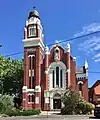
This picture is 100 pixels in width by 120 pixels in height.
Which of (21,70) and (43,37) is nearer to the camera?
(43,37)

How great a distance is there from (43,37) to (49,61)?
895cm

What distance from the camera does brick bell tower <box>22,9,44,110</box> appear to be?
234 ft

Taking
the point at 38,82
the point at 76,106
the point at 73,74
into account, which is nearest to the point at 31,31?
the point at 38,82

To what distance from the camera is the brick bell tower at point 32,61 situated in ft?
234

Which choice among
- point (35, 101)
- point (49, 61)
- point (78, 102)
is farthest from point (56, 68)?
point (78, 102)

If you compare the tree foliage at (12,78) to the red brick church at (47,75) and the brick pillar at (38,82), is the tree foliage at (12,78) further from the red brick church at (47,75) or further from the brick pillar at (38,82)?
the brick pillar at (38,82)

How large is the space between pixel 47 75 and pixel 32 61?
4.82m

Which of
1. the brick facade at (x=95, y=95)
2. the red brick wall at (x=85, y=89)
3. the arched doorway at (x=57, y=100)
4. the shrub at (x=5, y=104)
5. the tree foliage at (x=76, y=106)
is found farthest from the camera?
the brick facade at (x=95, y=95)

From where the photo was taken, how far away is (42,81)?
72750 mm

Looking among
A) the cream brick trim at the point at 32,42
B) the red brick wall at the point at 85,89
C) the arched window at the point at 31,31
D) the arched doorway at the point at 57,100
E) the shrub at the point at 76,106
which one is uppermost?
the arched window at the point at 31,31

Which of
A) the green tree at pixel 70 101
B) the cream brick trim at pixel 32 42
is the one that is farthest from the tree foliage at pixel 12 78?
the green tree at pixel 70 101

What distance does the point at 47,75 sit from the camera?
7250cm

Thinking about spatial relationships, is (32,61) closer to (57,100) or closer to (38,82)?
(38,82)

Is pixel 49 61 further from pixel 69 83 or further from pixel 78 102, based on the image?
pixel 78 102
